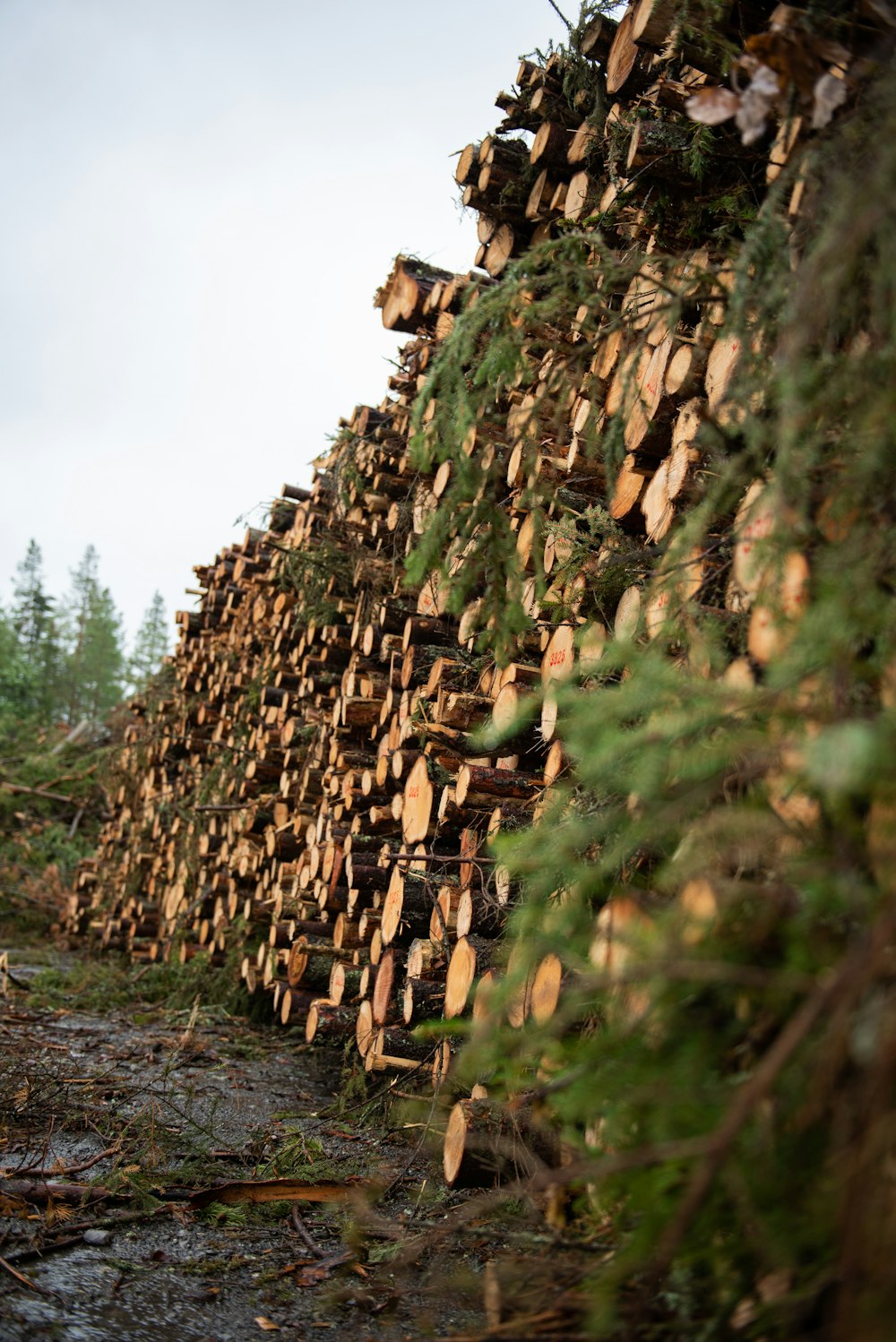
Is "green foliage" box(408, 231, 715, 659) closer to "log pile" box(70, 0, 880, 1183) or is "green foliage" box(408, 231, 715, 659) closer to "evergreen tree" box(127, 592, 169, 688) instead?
"log pile" box(70, 0, 880, 1183)

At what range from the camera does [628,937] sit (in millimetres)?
1288

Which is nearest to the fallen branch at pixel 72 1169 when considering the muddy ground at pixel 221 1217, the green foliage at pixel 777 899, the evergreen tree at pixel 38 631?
the muddy ground at pixel 221 1217

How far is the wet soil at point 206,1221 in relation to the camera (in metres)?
2.14

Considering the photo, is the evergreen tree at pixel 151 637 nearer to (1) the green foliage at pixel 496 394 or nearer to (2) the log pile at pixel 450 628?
(2) the log pile at pixel 450 628

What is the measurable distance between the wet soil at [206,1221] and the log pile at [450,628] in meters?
0.31

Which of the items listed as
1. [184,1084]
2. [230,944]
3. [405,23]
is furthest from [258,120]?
[184,1084]

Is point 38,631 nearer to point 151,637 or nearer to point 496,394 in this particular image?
point 151,637

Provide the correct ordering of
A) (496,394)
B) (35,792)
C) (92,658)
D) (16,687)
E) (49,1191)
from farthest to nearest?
(92,658), (16,687), (35,792), (49,1191), (496,394)

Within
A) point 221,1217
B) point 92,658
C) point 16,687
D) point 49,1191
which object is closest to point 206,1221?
point 221,1217

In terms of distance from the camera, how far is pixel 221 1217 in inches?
107

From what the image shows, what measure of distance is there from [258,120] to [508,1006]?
2990 centimetres

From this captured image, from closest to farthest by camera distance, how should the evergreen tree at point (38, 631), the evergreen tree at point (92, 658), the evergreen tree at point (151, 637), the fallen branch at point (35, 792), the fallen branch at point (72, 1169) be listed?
the fallen branch at point (72, 1169) → the fallen branch at point (35, 792) → the evergreen tree at point (38, 631) → the evergreen tree at point (151, 637) → the evergreen tree at point (92, 658)

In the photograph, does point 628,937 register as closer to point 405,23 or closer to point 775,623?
point 775,623

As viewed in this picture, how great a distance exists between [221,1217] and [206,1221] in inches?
2.1
